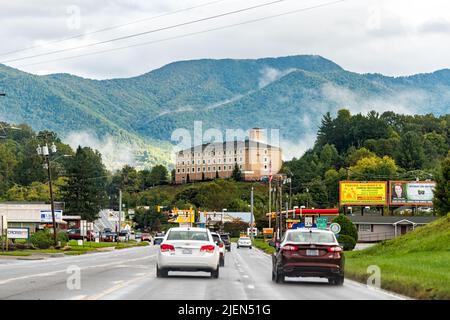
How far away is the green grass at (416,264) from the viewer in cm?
2412

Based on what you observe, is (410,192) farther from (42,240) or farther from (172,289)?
(172,289)

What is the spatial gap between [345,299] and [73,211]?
14427 cm

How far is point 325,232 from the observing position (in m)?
29.6

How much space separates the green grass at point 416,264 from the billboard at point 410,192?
69.3 metres

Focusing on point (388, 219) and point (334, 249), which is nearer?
point (334, 249)

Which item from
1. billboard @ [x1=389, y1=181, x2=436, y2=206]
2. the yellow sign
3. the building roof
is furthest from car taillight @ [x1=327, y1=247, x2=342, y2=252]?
the yellow sign

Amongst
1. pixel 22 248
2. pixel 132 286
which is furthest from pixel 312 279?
pixel 22 248

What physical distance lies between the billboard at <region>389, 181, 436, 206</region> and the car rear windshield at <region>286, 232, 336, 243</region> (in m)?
100

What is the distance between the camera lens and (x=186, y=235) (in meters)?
31.1

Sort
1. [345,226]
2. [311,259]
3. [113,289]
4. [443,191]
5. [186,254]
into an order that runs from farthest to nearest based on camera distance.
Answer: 1. [443,191]
2. [345,226]
3. [186,254]
4. [311,259]
5. [113,289]

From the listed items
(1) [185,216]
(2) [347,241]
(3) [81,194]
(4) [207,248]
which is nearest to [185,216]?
(1) [185,216]

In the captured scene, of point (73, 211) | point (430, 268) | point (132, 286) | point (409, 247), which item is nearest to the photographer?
point (132, 286)

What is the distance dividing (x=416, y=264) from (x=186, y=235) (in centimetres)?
980

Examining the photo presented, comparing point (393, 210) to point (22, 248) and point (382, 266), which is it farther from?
point (382, 266)
